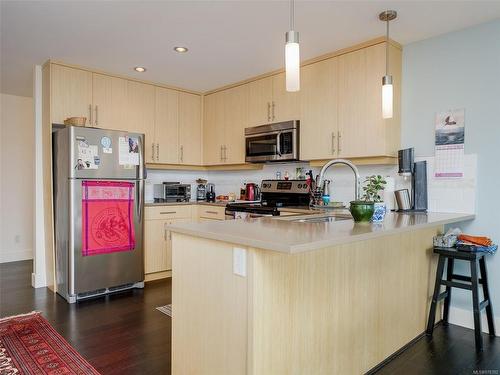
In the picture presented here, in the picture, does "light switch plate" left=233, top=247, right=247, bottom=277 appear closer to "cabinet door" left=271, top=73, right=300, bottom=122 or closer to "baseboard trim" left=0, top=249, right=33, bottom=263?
"cabinet door" left=271, top=73, right=300, bottom=122

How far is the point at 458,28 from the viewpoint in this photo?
2.74 metres

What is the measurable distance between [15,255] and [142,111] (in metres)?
2.84

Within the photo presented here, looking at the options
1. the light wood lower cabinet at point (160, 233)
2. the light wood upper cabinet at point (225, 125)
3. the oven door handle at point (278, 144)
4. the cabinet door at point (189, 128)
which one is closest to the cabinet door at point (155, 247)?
the light wood lower cabinet at point (160, 233)

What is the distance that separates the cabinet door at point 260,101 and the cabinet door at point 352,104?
0.92 meters

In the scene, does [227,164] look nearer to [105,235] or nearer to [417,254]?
[105,235]

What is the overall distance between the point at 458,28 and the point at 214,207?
2.94 metres

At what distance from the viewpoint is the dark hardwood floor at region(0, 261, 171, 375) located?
217cm

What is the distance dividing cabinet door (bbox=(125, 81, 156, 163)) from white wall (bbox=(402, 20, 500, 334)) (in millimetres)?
2879

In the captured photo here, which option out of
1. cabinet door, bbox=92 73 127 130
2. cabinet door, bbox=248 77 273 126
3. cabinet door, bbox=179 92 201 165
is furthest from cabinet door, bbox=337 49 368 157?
cabinet door, bbox=92 73 127 130

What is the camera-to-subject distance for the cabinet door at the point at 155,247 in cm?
391

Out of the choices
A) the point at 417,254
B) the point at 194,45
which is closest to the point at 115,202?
the point at 194,45

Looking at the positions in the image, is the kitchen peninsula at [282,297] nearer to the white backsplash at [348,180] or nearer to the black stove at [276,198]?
the white backsplash at [348,180]

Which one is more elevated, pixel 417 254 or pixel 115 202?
pixel 115 202

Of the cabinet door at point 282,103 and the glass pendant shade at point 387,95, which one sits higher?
the cabinet door at point 282,103
